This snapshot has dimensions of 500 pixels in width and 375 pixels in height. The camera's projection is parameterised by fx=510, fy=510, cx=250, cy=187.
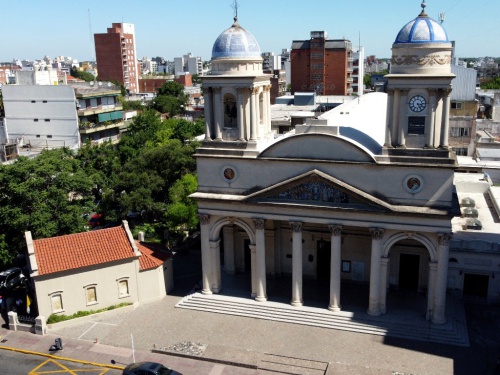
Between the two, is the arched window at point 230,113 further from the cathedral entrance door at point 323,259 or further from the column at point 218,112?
the cathedral entrance door at point 323,259

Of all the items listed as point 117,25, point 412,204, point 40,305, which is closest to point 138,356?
point 40,305

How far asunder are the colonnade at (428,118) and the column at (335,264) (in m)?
6.53

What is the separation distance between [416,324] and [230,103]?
64.1 ft

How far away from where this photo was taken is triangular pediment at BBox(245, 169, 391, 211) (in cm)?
3228

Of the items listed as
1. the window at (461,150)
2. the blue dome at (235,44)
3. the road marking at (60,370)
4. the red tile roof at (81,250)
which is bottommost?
the road marking at (60,370)

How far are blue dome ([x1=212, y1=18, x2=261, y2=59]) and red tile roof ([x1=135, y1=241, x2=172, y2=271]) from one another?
15446 mm

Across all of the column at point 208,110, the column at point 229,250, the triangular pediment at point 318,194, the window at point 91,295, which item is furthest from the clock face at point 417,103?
the window at point 91,295

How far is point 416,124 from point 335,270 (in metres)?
10.8

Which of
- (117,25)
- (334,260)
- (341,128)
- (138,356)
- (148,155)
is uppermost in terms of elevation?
(117,25)

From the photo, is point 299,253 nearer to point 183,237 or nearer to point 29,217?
point 183,237

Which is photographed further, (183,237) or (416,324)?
(183,237)

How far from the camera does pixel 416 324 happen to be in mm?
33219

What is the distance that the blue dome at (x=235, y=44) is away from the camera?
34.9 m

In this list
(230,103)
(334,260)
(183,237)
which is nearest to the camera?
(334,260)
